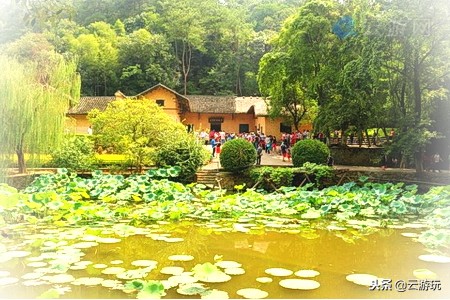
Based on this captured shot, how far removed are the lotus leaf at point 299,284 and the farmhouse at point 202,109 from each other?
26.3m

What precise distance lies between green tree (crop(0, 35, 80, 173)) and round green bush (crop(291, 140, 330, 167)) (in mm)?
7546

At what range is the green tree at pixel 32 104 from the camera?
1172cm

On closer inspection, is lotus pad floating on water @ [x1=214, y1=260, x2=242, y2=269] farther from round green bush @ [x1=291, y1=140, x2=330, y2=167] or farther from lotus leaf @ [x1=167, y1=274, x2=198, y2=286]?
round green bush @ [x1=291, y1=140, x2=330, y2=167]

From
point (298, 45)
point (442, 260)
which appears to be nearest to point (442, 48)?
point (298, 45)

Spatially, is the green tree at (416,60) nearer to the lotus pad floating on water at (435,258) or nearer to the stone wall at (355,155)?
the stone wall at (355,155)

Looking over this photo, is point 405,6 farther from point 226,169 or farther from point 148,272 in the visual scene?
point 148,272

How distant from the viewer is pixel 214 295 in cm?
414

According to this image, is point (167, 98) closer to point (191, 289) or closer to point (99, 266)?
point (99, 266)

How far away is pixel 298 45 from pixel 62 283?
1591cm

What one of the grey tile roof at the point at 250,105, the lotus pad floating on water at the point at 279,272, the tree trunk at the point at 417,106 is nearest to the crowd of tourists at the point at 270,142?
the grey tile roof at the point at 250,105

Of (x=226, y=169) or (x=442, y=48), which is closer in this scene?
(x=442, y=48)

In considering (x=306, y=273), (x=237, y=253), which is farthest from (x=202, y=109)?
(x=306, y=273)

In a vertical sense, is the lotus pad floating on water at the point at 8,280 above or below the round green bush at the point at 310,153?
below

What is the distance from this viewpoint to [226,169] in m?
15.7
